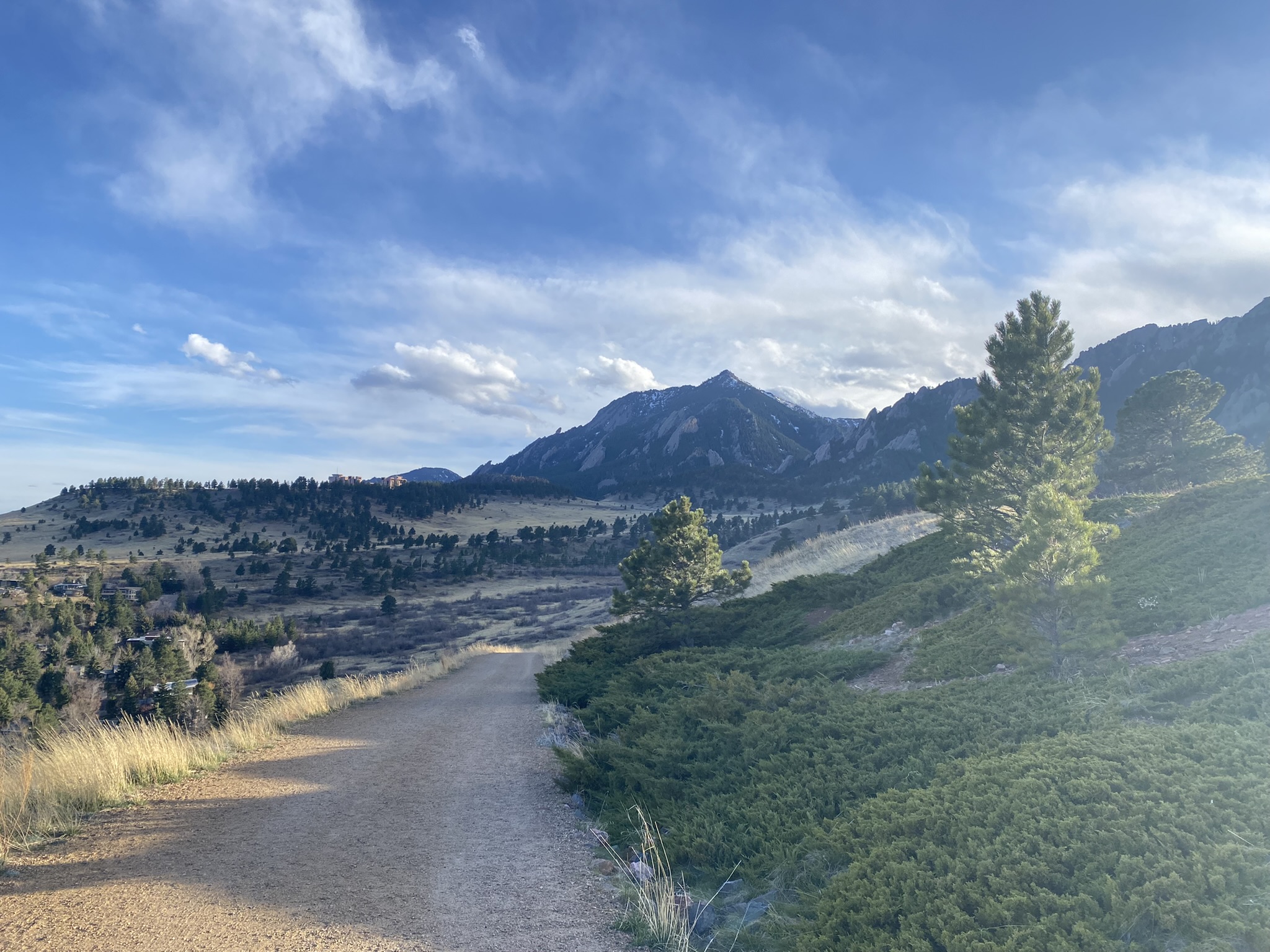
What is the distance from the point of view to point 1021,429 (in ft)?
62.7

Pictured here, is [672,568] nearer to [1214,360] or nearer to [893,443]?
[1214,360]

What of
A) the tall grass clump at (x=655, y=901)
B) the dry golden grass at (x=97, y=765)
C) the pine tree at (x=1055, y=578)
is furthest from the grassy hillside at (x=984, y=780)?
the dry golden grass at (x=97, y=765)

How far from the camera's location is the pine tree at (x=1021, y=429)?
61.7 ft

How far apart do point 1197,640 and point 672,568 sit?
1407cm

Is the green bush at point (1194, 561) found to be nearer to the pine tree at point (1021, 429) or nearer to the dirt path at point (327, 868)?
the pine tree at point (1021, 429)

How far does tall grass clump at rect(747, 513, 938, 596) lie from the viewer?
101 ft

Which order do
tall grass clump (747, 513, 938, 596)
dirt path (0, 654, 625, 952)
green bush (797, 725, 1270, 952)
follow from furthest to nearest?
1. tall grass clump (747, 513, 938, 596)
2. dirt path (0, 654, 625, 952)
3. green bush (797, 725, 1270, 952)

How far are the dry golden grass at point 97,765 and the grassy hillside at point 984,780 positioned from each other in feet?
17.4

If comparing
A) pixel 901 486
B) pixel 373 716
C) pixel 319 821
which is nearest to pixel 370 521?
pixel 901 486

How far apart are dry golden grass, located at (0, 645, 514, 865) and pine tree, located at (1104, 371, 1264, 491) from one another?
117ft

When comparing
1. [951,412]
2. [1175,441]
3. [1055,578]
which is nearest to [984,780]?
[1055,578]

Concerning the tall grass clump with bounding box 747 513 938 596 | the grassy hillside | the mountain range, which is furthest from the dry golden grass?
the mountain range

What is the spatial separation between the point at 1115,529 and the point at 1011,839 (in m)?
11.0

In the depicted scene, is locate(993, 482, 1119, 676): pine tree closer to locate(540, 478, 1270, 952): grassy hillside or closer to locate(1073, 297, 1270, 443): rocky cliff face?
locate(540, 478, 1270, 952): grassy hillside
